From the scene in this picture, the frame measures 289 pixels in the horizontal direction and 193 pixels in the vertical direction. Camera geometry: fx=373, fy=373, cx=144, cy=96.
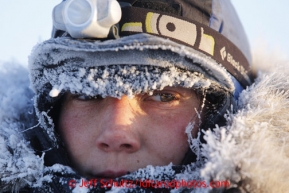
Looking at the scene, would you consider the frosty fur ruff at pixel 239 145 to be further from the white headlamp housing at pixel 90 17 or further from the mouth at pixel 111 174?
the white headlamp housing at pixel 90 17

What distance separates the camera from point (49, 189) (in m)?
1.21

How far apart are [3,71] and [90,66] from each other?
0.74 metres

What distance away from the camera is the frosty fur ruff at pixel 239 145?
0.94 meters

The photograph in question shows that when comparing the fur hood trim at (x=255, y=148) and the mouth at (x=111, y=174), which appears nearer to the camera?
the fur hood trim at (x=255, y=148)

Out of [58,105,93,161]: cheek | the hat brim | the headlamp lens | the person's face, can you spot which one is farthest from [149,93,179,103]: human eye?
the headlamp lens

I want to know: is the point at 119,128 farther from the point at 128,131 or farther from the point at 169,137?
the point at 169,137

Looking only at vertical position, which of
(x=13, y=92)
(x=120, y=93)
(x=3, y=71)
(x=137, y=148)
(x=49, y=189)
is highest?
(x=3, y=71)

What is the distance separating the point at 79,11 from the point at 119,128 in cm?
41

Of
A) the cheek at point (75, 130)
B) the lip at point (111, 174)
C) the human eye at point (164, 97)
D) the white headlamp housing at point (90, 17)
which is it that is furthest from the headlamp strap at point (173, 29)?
the lip at point (111, 174)

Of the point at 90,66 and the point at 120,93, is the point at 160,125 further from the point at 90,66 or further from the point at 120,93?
the point at 90,66

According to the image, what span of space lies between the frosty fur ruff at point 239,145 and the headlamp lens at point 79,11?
0.49 metres

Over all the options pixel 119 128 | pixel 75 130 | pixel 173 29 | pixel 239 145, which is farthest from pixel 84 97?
pixel 239 145

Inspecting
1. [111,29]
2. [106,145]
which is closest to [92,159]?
[106,145]

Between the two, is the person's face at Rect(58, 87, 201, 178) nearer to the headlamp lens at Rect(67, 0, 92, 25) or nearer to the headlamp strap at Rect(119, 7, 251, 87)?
the headlamp strap at Rect(119, 7, 251, 87)
